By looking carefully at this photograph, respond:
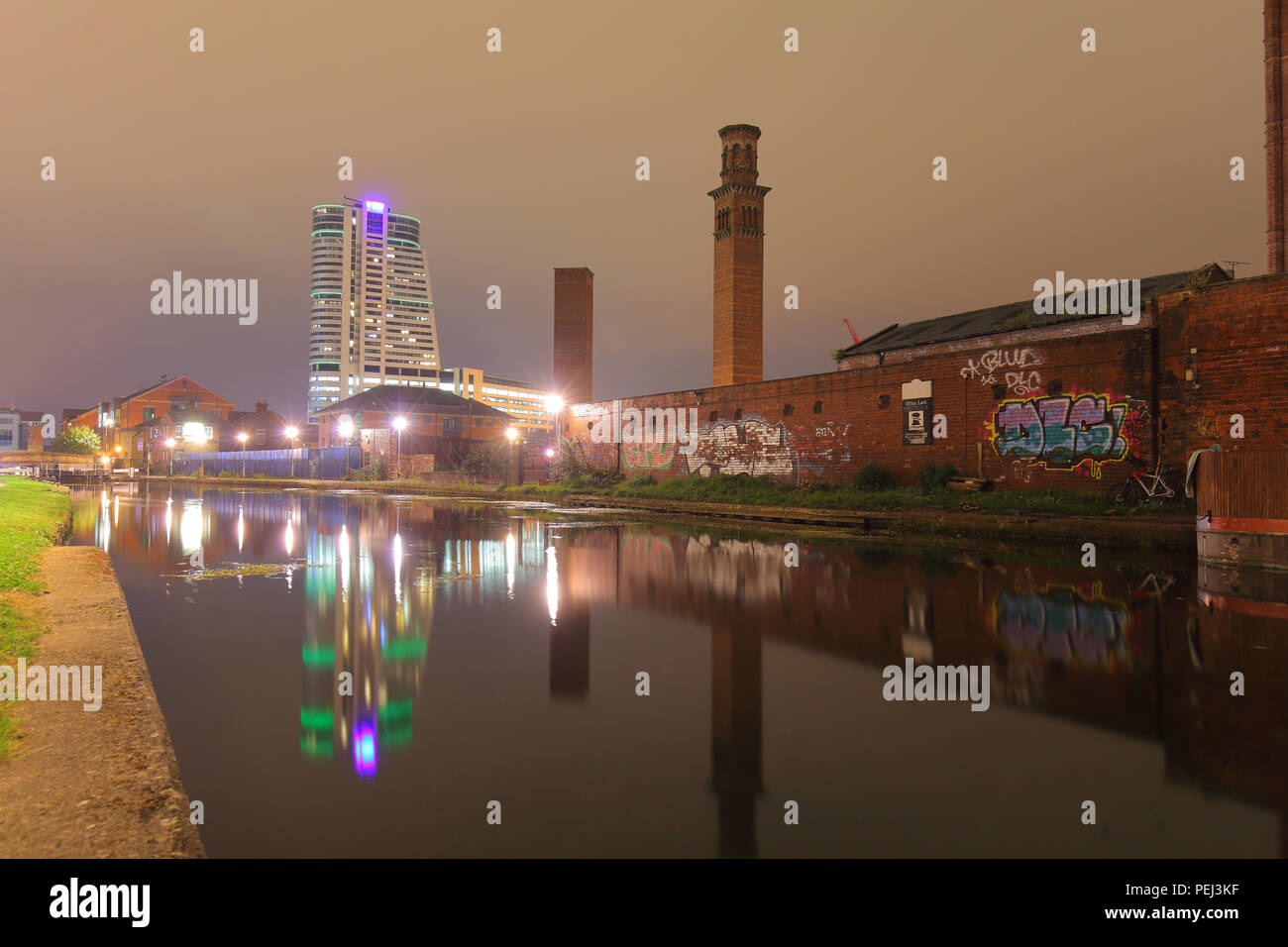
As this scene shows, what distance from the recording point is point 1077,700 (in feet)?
15.1

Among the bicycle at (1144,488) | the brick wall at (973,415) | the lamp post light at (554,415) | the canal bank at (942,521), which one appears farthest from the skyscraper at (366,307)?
the bicycle at (1144,488)

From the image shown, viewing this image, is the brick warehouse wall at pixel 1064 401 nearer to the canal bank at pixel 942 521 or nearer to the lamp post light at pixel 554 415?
the canal bank at pixel 942 521

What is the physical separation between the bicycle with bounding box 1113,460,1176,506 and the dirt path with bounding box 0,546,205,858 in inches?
715

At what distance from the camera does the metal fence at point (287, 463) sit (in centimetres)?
4831

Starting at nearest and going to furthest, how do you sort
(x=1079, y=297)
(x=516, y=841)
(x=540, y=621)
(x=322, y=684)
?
(x=516, y=841), (x=322, y=684), (x=540, y=621), (x=1079, y=297)

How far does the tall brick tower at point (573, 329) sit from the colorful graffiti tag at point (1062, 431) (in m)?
25.3

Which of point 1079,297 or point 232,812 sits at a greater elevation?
point 1079,297

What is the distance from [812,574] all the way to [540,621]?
15.1 feet

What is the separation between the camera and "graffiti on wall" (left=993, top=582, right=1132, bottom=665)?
5.79 m

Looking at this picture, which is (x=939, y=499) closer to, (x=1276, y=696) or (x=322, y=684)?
(x=1276, y=696)

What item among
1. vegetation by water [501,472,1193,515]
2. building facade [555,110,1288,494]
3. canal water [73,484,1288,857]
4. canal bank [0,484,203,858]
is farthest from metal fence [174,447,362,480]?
canal bank [0,484,203,858]

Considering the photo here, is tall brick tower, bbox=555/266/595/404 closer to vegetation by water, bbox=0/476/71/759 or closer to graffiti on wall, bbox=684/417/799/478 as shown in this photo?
graffiti on wall, bbox=684/417/799/478

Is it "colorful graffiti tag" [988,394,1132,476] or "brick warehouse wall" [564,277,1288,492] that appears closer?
"brick warehouse wall" [564,277,1288,492]
